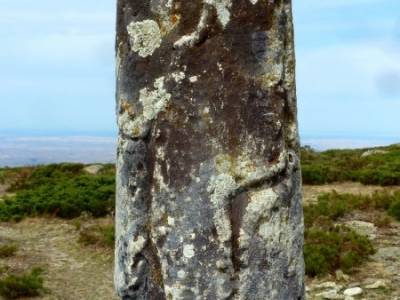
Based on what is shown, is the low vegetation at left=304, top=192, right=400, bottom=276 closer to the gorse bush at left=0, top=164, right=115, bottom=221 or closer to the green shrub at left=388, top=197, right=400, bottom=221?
the green shrub at left=388, top=197, right=400, bottom=221

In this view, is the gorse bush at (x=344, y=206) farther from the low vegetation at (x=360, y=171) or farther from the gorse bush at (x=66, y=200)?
the gorse bush at (x=66, y=200)

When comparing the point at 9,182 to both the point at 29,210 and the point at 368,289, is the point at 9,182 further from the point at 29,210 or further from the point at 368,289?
the point at 368,289

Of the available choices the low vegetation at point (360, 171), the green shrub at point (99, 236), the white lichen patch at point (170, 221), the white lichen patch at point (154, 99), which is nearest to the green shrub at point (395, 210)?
the low vegetation at point (360, 171)

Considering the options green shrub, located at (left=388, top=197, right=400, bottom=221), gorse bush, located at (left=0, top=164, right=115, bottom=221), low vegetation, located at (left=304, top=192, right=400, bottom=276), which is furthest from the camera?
gorse bush, located at (left=0, top=164, right=115, bottom=221)

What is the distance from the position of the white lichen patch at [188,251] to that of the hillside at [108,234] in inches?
238

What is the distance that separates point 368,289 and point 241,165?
6.47 meters

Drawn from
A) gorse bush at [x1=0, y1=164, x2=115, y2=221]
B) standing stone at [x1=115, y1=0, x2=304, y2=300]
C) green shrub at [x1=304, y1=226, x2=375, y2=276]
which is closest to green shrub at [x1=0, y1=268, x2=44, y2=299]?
green shrub at [x1=304, y1=226, x2=375, y2=276]

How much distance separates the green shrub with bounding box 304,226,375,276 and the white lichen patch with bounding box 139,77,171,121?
7282mm

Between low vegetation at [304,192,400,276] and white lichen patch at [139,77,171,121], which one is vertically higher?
white lichen patch at [139,77,171,121]

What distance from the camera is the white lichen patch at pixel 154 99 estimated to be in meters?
5.64

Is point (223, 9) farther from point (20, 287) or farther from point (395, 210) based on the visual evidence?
point (395, 210)

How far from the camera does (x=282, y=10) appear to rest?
222 inches

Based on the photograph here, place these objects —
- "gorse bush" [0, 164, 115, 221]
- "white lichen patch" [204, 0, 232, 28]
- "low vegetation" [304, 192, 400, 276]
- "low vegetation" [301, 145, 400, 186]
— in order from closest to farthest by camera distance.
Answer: "white lichen patch" [204, 0, 232, 28] < "low vegetation" [304, 192, 400, 276] < "gorse bush" [0, 164, 115, 221] < "low vegetation" [301, 145, 400, 186]

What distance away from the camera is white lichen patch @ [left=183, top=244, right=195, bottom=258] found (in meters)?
5.57
